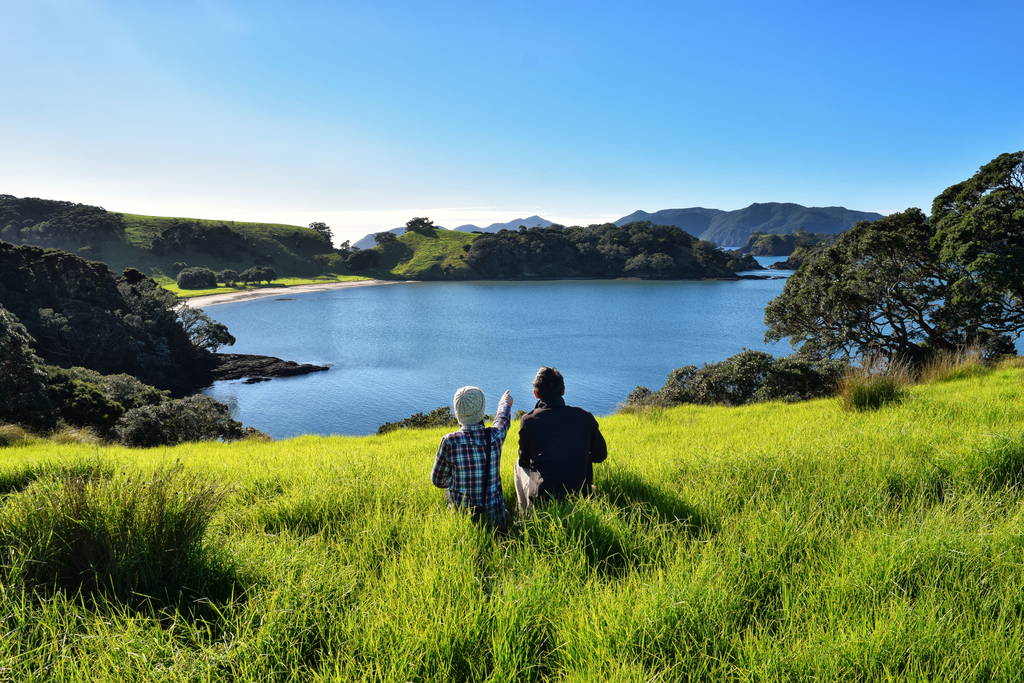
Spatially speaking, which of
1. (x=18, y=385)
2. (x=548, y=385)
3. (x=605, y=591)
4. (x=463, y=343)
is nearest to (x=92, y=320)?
(x=18, y=385)

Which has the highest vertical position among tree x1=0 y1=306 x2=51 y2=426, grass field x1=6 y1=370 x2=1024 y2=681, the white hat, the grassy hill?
the grassy hill

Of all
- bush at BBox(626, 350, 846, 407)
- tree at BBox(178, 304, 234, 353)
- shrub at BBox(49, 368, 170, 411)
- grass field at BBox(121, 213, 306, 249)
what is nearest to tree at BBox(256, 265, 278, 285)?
grass field at BBox(121, 213, 306, 249)

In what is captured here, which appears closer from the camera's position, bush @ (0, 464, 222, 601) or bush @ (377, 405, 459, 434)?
bush @ (0, 464, 222, 601)

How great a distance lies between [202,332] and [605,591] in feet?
186

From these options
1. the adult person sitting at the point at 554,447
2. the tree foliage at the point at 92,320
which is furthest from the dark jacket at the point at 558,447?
the tree foliage at the point at 92,320

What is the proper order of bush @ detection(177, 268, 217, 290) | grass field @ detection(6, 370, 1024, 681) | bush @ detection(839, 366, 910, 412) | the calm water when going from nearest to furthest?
grass field @ detection(6, 370, 1024, 681) < bush @ detection(839, 366, 910, 412) < the calm water < bush @ detection(177, 268, 217, 290)

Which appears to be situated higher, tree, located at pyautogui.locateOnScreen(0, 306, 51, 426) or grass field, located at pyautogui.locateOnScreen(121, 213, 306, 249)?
grass field, located at pyautogui.locateOnScreen(121, 213, 306, 249)

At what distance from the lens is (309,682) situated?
7.50ft

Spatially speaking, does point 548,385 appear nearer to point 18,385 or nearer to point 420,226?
point 18,385

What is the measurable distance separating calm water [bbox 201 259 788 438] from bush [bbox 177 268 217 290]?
71.0ft

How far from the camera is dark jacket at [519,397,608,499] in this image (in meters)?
4.50

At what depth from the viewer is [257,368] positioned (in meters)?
47.9

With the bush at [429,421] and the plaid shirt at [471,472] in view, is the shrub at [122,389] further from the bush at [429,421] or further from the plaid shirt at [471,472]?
the plaid shirt at [471,472]

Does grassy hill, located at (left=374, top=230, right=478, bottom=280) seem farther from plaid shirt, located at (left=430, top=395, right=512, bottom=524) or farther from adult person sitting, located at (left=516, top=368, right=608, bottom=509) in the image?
plaid shirt, located at (left=430, top=395, right=512, bottom=524)
